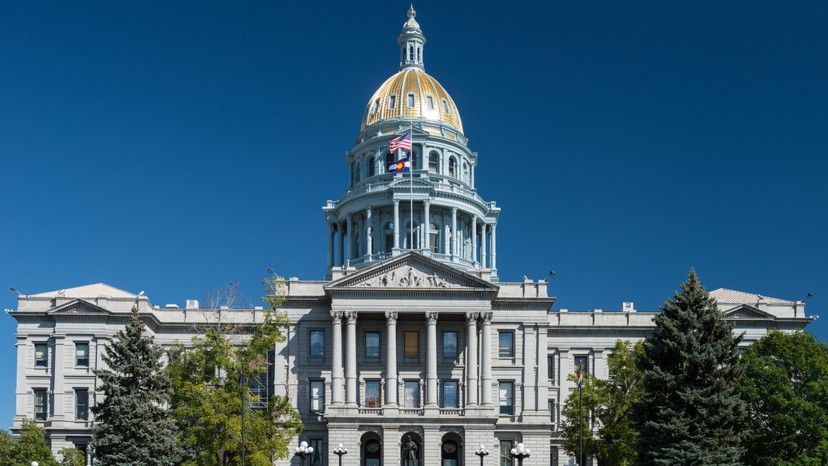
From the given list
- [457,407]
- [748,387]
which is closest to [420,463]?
[457,407]

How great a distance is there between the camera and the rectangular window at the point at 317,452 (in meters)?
76.5

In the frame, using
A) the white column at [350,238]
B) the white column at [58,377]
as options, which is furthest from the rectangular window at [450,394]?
the white column at [58,377]

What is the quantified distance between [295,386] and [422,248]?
20300 mm

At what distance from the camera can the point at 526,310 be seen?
262 ft

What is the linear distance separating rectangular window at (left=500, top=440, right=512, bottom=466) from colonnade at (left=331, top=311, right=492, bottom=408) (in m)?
3.65

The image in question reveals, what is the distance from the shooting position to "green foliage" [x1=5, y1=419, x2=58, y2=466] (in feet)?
227

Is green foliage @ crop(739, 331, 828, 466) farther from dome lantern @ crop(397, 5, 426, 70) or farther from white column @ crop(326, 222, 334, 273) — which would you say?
dome lantern @ crop(397, 5, 426, 70)

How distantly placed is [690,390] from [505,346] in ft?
90.8

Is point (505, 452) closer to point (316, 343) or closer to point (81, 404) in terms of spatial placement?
point (316, 343)

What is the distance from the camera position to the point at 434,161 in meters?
101

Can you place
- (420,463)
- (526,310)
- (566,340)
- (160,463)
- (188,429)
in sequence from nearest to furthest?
(160,463) < (188,429) < (420,463) < (526,310) < (566,340)

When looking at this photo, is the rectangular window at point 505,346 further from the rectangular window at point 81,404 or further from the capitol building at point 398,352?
the rectangular window at point 81,404

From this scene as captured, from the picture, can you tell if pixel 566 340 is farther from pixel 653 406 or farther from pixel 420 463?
pixel 653 406

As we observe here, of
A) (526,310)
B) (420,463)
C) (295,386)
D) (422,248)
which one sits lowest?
(420,463)
